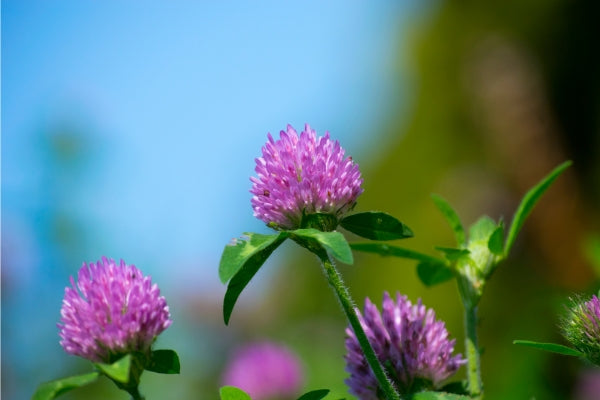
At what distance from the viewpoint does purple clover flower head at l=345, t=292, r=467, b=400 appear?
3.51 ft

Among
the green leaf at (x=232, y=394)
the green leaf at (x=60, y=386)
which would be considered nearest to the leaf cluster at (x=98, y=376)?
the green leaf at (x=60, y=386)

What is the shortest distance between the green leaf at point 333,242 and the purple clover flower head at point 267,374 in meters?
2.06

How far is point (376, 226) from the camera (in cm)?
105

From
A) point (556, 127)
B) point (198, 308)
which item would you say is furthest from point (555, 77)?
point (198, 308)

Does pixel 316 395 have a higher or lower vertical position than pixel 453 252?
lower

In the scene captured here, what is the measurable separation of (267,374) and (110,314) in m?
2.15

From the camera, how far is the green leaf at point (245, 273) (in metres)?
0.93

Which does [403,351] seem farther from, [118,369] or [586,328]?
[118,369]

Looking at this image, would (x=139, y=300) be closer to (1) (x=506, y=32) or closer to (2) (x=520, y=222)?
(2) (x=520, y=222)

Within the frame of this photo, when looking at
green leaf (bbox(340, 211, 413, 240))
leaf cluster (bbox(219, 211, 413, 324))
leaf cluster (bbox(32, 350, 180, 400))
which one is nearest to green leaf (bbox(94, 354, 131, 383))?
leaf cluster (bbox(32, 350, 180, 400))

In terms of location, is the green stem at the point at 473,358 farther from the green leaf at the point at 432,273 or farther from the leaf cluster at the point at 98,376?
the leaf cluster at the point at 98,376

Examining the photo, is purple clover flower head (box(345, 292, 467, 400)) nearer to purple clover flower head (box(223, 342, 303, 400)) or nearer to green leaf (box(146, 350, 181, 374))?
green leaf (box(146, 350, 181, 374))

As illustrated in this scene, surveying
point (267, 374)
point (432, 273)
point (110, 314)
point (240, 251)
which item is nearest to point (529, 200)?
point (432, 273)

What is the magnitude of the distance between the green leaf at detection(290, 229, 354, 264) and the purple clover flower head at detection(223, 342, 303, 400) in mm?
2065
